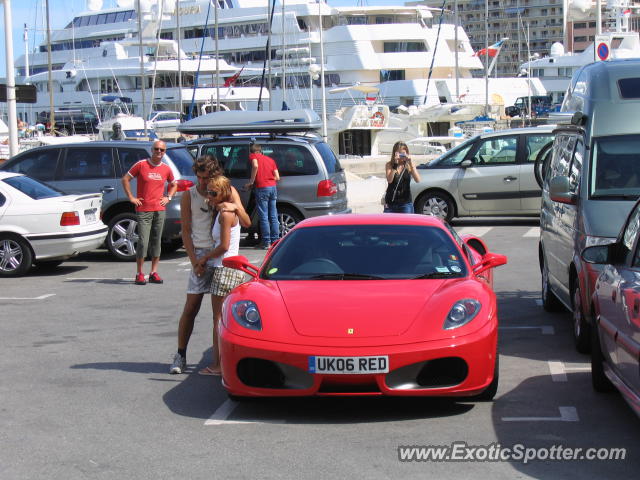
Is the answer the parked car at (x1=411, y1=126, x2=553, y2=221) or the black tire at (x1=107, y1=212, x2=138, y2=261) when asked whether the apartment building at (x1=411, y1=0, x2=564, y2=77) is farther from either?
the black tire at (x1=107, y1=212, x2=138, y2=261)

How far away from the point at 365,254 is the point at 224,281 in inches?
42.4

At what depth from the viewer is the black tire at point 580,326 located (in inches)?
329

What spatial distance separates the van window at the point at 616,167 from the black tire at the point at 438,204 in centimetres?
1117

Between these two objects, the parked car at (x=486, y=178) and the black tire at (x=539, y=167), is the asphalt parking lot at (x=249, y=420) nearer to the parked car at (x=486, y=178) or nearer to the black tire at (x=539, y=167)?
the black tire at (x=539, y=167)

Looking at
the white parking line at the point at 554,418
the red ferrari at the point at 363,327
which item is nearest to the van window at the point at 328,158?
the red ferrari at the point at 363,327

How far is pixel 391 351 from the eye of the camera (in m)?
6.25

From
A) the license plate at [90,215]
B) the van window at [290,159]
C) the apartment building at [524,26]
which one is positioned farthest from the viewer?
the apartment building at [524,26]

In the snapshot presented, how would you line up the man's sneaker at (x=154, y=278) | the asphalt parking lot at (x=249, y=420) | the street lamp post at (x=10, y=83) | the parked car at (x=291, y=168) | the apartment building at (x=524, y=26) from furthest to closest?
1. the apartment building at (x=524, y=26)
2. the street lamp post at (x=10, y=83)
3. the parked car at (x=291, y=168)
4. the man's sneaker at (x=154, y=278)
5. the asphalt parking lot at (x=249, y=420)

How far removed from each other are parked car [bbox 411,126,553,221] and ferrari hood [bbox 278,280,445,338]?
13001 millimetres

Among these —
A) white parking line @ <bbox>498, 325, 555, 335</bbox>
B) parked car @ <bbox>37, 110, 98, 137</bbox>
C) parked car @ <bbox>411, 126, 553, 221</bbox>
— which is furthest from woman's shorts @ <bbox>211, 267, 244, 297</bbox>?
parked car @ <bbox>37, 110, 98, 137</bbox>

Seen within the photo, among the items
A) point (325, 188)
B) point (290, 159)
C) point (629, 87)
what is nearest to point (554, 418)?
point (629, 87)

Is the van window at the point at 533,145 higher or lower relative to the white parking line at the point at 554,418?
higher

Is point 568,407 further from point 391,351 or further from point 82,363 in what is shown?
point 82,363

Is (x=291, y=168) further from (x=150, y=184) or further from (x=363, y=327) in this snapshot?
(x=363, y=327)
